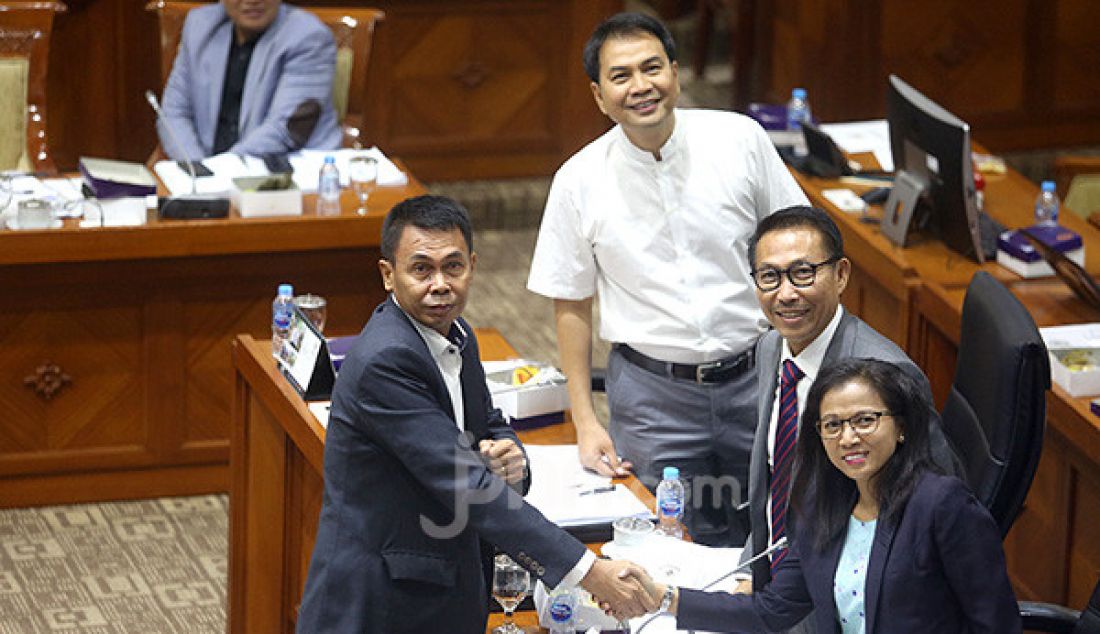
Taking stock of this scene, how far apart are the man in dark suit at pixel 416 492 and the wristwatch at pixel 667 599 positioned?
4 centimetres

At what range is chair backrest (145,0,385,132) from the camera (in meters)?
6.80

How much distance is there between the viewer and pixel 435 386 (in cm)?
349

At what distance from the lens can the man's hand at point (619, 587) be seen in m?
3.53

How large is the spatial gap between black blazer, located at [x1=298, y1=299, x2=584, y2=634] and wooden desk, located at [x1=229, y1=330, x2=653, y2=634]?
3.00 ft

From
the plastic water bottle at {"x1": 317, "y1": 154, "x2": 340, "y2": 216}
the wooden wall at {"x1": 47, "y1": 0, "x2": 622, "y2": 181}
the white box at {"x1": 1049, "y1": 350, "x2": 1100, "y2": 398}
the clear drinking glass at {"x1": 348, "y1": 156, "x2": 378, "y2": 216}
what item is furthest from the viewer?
the wooden wall at {"x1": 47, "y1": 0, "x2": 622, "y2": 181}

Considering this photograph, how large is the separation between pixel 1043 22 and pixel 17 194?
4.66m

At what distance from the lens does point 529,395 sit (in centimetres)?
462

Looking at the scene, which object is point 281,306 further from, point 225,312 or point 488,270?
point 488,270

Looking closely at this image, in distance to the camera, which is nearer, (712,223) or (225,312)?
(712,223)

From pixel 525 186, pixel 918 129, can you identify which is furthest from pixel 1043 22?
pixel 918 129

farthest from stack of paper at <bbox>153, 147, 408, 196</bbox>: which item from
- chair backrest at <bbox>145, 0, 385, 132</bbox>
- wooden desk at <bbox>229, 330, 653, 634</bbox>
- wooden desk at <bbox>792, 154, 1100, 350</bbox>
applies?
wooden desk at <bbox>792, 154, 1100, 350</bbox>

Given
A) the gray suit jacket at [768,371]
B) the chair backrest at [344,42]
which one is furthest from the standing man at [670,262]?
the chair backrest at [344,42]

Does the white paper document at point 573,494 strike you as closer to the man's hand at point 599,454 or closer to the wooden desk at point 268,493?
the man's hand at point 599,454

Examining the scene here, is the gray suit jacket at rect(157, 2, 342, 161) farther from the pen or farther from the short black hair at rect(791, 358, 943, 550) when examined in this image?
the short black hair at rect(791, 358, 943, 550)
